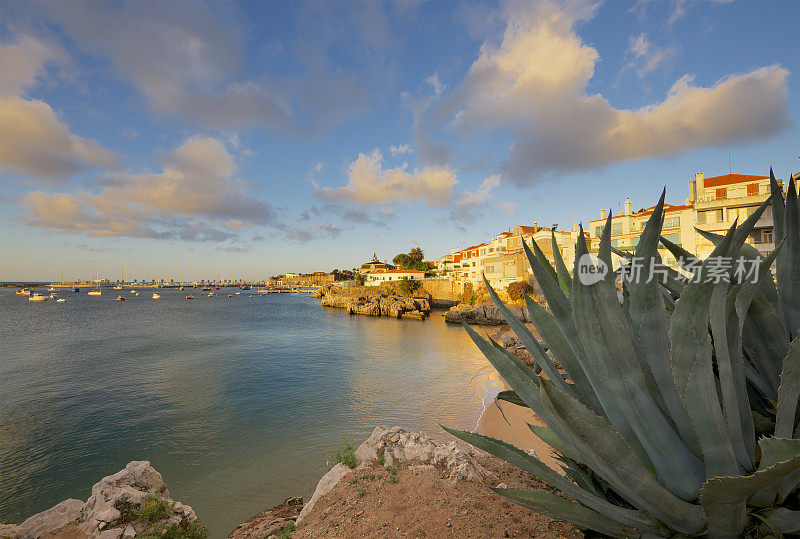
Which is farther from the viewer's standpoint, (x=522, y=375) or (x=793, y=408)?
(x=522, y=375)

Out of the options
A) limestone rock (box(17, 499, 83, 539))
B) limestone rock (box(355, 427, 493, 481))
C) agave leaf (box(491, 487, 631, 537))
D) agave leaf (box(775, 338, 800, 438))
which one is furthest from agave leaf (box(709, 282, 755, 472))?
limestone rock (box(17, 499, 83, 539))

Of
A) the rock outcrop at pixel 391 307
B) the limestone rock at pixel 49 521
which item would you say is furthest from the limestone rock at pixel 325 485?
the rock outcrop at pixel 391 307

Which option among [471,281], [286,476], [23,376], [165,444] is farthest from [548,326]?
[471,281]

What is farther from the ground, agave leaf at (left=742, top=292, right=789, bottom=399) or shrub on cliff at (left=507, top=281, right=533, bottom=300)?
agave leaf at (left=742, top=292, right=789, bottom=399)

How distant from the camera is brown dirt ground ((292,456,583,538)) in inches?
150

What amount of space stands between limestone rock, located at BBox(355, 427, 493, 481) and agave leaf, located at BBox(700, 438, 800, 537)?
4343 millimetres

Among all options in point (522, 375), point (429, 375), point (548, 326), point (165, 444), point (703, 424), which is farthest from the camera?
point (429, 375)

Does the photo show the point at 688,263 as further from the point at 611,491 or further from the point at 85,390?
the point at 85,390

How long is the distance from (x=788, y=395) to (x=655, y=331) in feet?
1.72

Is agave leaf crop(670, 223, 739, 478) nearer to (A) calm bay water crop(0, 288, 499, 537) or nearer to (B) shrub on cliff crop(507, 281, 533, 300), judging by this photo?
(A) calm bay water crop(0, 288, 499, 537)

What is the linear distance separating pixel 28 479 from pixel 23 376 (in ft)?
53.1

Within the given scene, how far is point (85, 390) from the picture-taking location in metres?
18.2

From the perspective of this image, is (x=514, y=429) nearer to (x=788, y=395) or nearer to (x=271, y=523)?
(x=271, y=523)

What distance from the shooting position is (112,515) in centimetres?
514
